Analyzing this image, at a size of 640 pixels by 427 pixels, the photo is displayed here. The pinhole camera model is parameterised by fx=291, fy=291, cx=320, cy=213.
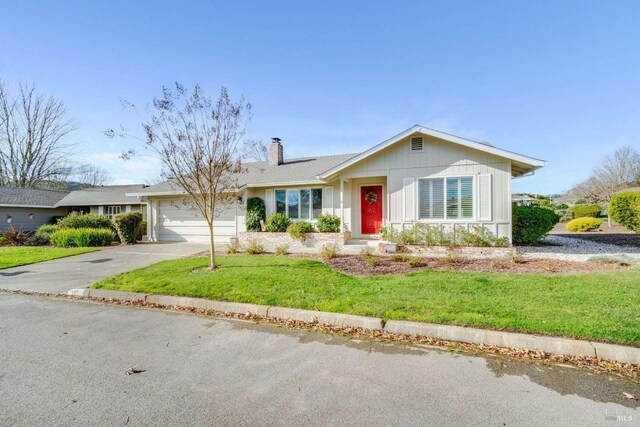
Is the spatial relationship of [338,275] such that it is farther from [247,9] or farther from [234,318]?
[247,9]

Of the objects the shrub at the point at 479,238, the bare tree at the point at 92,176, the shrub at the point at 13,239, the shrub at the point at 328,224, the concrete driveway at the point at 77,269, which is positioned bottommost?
the concrete driveway at the point at 77,269

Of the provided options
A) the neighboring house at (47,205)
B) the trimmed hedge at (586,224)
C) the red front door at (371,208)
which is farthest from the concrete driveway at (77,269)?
the trimmed hedge at (586,224)

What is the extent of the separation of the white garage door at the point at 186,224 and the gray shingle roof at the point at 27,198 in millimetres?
12617

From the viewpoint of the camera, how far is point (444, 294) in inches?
213

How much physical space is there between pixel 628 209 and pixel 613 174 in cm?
2512

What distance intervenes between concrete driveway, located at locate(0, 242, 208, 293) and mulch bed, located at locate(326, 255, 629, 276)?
6667mm

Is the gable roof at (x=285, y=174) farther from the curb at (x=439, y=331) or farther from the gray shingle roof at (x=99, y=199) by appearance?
the curb at (x=439, y=331)

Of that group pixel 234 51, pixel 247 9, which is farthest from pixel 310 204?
pixel 247 9

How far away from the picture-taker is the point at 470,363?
331 cm

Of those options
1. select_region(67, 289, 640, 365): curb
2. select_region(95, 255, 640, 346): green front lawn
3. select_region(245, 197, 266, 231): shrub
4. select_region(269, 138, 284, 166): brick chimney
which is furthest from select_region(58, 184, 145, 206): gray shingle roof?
select_region(67, 289, 640, 365): curb

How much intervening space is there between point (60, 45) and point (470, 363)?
14.3 metres

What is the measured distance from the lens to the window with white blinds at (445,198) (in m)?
10.5

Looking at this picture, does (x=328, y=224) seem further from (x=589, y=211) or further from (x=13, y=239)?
(x=589, y=211)

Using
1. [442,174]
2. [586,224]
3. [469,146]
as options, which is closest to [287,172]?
[442,174]
